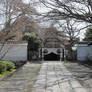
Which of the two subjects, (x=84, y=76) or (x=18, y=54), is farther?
(x=18, y=54)

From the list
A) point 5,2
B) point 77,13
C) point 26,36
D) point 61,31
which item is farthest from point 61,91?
point 61,31

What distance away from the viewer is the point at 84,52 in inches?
1078

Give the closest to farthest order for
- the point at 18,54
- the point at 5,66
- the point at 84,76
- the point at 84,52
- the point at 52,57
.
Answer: the point at 84,76, the point at 5,66, the point at 18,54, the point at 84,52, the point at 52,57

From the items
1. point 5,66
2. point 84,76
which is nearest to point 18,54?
point 5,66

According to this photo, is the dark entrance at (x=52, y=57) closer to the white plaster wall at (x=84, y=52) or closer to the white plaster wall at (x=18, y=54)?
the white plaster wall at (x=84, y=52)

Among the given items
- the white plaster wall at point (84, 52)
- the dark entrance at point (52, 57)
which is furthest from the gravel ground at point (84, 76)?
the dark entrance at point (52, 57)

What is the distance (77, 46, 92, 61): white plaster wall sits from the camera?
2720 centimetres

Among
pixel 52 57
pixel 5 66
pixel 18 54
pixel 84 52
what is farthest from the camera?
pixel 52 57

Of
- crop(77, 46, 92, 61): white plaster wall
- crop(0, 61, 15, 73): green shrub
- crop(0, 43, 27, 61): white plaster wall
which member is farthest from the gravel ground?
crop(77, 46, 92, 61): white plaster wall

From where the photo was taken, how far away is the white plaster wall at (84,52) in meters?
27.2

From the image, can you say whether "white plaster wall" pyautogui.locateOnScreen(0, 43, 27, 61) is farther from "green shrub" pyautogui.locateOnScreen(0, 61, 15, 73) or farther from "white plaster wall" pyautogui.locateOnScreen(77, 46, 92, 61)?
"green shrub" pyautogui.locateOnScreen(0, 61, 15, 73)

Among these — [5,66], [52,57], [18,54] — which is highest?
[18,54]

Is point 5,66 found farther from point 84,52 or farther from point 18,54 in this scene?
point 84,52

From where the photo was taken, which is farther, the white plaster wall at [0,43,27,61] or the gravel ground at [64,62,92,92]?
the white plaster wall at [0,43,27,61]
